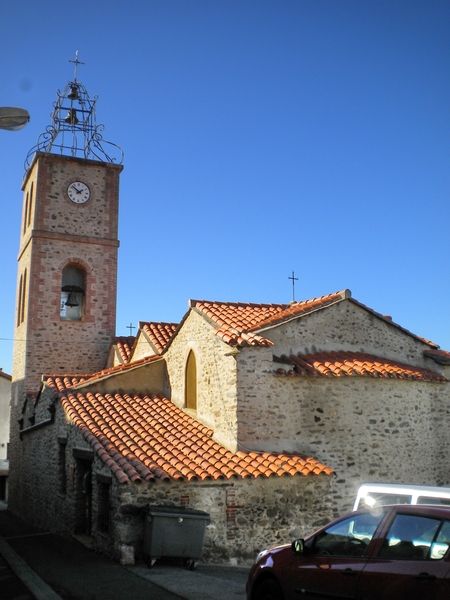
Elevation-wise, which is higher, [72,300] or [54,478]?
[72,300]

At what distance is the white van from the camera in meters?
8.30

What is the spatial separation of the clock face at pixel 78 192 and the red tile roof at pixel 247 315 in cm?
925

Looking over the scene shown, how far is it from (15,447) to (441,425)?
49.4 feet

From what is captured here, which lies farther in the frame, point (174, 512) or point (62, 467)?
point (62, 467)

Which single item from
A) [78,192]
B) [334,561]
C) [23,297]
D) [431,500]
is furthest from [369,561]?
[78,192]

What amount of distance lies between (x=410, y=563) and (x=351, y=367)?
8.56 m

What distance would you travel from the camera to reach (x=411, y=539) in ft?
16.9

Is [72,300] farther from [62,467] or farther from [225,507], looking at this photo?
[225,507]

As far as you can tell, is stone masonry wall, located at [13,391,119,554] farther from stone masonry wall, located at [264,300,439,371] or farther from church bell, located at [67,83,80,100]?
church bell, located at [67,83,80,100]

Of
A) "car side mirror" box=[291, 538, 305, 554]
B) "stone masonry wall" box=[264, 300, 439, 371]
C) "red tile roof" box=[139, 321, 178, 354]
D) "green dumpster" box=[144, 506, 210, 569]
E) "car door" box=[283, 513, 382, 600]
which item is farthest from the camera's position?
"red tile roof" box=[139, 321, 178, 354]

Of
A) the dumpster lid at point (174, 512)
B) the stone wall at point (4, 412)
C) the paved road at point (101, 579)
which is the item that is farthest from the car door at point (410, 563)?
the stone wall at point (4, 412)

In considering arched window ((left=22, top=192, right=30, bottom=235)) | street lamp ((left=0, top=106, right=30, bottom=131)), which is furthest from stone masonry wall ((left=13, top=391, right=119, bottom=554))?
arched window ((left=22, top=192, right=30, bottom=235))

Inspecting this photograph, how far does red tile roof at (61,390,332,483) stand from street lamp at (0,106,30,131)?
6.22 m

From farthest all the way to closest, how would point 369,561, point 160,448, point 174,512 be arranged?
point 160,448 < point 174,512 < point 369,561
